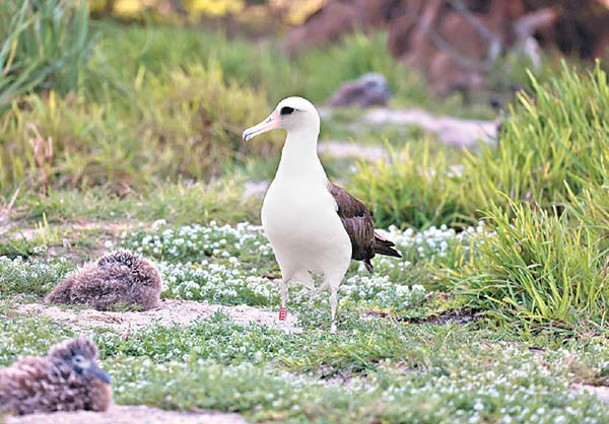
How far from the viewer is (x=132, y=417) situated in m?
3.87

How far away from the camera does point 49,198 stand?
25.9 feet

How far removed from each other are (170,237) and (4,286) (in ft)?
4.70

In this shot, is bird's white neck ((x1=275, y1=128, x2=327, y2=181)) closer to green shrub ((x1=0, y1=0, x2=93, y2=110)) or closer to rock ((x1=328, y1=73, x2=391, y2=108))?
green shrub ((x1=0, y1=0, x2=93, y2=110))

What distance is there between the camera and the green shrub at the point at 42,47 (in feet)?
30.0

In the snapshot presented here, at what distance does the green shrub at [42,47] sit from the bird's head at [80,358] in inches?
206

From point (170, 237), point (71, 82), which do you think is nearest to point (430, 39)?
point (71, 82)

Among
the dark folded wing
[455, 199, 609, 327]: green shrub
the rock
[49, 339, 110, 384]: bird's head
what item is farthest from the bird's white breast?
the rock

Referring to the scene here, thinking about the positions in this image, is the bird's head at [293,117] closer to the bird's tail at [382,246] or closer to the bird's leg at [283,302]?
the bird's leg at [283,302]

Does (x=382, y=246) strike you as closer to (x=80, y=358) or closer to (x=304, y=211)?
(x=304, y=211)

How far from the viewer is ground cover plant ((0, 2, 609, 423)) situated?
4223 millimetres

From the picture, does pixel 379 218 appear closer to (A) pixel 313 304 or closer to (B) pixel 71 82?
(A) pixel 313 304

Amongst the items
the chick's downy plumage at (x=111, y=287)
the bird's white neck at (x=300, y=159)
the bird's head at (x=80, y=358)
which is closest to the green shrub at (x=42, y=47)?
the chick's downy plumage at (x=111, y=287)

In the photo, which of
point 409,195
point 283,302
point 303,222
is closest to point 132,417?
point 303,222

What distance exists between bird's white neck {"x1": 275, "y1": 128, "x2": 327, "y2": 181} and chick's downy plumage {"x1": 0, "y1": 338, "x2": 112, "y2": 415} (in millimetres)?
1642
